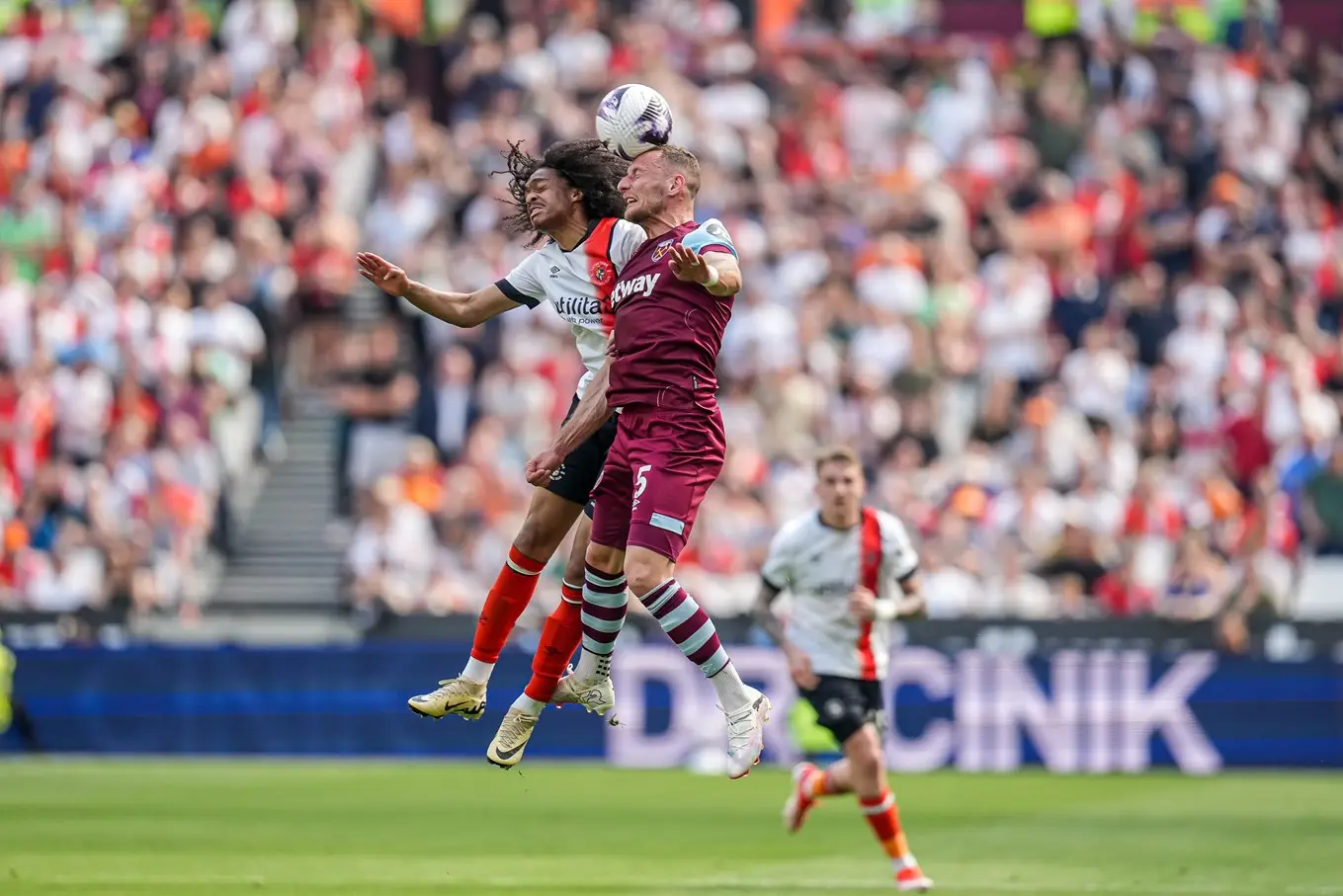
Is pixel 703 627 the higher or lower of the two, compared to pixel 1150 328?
lower

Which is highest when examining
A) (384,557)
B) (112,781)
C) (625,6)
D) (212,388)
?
(625,6)

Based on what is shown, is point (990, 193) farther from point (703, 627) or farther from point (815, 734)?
point (703, 627)

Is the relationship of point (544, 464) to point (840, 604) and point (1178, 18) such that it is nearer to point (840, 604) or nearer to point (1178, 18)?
point (840, 604)

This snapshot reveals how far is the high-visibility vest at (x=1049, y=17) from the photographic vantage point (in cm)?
2791

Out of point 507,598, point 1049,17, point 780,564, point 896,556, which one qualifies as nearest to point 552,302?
point 507,598

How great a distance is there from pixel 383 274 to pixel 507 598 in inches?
64.4

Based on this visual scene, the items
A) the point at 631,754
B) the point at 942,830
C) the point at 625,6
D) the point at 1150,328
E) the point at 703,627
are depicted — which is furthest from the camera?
the point at 625,6

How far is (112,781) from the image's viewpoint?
19359 mm

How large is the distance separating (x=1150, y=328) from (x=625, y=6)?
833cm

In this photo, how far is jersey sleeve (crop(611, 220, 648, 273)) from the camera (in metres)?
10.1

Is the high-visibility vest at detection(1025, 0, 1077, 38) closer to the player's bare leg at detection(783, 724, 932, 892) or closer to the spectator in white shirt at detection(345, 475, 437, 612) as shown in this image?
the spectator in white shirt at detection(345, 475, 437, 612)

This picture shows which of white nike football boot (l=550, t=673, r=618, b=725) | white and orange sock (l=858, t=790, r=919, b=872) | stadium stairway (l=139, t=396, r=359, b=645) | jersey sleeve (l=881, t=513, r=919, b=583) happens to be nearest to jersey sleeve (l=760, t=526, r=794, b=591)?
jersey sleeve (l=881, t=513, r=919, b=583)

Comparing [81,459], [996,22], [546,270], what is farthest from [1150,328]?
[546,270]

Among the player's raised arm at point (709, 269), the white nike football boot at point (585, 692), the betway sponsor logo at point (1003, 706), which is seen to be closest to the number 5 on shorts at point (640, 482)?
the player's raised arm at point (709, 269)
